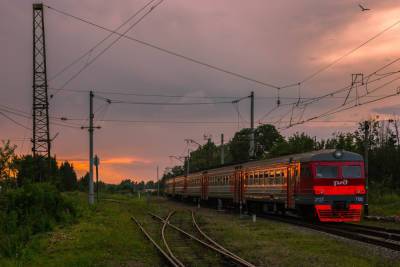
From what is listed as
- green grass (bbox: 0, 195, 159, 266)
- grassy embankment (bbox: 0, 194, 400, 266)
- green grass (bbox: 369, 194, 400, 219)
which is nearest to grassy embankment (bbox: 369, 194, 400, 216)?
green grass (bbox: 369, 194, 400, 219)

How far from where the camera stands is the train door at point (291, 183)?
25.8 meters

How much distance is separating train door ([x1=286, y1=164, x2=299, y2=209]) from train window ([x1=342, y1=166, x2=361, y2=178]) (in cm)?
213

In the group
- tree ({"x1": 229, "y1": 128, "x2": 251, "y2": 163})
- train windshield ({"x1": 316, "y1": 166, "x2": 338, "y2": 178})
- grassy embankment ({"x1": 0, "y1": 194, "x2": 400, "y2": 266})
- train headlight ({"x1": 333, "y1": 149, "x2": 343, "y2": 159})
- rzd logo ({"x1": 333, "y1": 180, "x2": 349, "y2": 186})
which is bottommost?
grassy embankment ({"x1": 0, "y1": 194, "x2": 400, "y2": 266})

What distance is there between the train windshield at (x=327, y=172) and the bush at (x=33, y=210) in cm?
1183

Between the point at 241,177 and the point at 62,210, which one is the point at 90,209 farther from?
the point at 241,177

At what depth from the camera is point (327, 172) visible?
80.5 feet

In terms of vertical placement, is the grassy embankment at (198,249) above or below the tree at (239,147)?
below

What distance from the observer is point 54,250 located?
16.0 m

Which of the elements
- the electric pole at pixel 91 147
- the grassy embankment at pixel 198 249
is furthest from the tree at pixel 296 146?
the grassy embankment at pixel 198 249

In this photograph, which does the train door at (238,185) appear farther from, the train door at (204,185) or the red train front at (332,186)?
the train door at (204,185)

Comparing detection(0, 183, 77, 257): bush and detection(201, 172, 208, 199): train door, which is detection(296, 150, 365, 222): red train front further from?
detection(201, 172, 208, 199): train door

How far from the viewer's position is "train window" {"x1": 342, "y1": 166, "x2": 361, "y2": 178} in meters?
24.9

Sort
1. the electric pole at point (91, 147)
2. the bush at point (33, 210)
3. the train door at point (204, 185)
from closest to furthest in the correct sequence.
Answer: the bush at point (33, 210), the electric pole at point (91, 147), the train door at point (204, 185)

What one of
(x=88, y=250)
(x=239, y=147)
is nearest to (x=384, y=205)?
(x=88, y=250)
